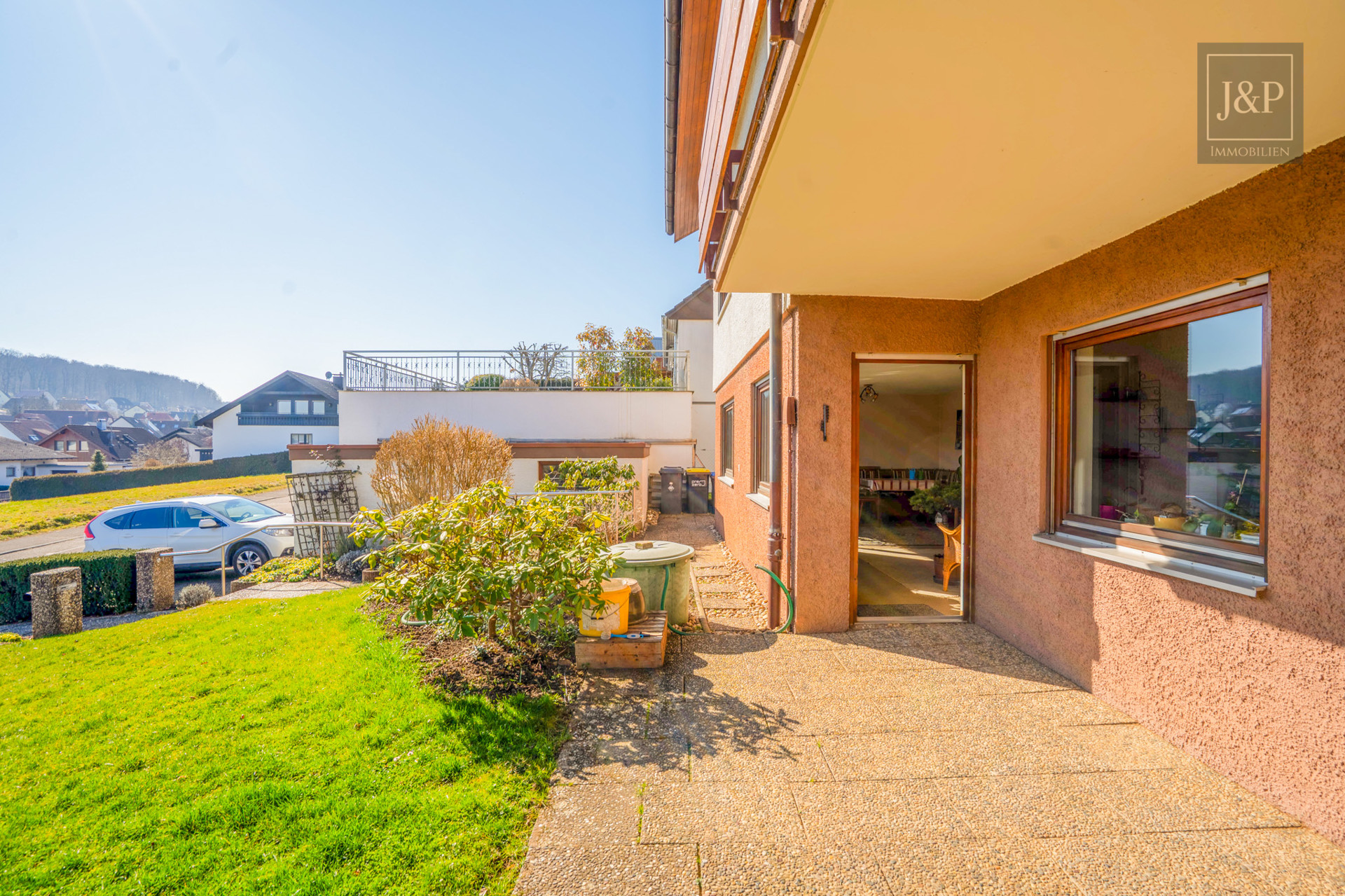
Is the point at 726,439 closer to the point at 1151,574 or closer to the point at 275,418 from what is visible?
the point at 1151,574

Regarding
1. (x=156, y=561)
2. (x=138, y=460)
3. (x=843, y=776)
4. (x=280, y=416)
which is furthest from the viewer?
(x=138, y=460)

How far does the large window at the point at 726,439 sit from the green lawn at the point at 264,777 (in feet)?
19.9

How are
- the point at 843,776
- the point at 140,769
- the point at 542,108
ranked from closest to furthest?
the point at 843,776
the point at 140,769
the point at 542,108

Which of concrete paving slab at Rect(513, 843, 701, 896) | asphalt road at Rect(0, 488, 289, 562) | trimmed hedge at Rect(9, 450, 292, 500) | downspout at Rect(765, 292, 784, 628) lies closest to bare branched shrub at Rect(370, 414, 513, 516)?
asphalt road at Rect(0, 488, 289, 562)

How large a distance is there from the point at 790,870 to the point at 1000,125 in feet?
9.70

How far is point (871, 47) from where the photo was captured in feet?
5.45

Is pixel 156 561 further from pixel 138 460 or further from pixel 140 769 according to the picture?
pixel 138 460

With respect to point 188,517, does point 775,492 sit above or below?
above

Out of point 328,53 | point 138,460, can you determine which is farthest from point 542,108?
point 138,460

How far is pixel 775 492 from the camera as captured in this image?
15.7 feet

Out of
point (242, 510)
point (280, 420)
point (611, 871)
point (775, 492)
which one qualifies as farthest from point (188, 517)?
point (280, 420)

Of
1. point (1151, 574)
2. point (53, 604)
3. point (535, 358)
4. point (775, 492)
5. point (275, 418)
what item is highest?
point (535, 358)

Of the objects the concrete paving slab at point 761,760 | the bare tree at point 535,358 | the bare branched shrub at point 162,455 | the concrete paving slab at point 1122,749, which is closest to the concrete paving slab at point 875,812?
the concrete paving slab at point 761,760

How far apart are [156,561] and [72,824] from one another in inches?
247
